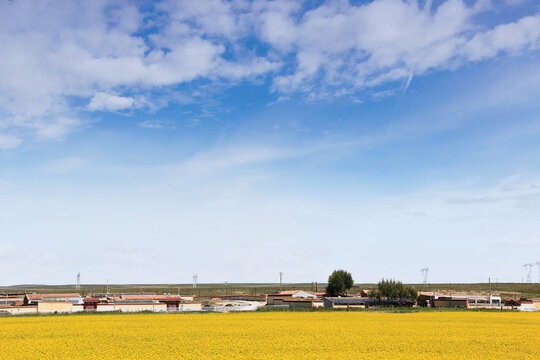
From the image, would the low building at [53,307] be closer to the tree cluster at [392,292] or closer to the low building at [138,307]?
the low building at [138,307]

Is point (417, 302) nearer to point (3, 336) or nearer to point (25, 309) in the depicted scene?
point (25, 309)

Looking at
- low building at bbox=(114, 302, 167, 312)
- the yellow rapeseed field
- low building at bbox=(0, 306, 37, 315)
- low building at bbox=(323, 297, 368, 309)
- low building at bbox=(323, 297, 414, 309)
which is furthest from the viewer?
low building at bbox=(323, 297, 414, 309)

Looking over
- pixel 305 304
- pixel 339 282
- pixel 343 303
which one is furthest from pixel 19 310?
pixel 339 282

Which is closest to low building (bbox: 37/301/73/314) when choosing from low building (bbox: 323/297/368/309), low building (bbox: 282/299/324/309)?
low building (bbox: 282/299/324/309)

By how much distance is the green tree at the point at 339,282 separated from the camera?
144500 millimetres

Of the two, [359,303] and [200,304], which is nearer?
[200,304]

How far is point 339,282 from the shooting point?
14475 centimetres

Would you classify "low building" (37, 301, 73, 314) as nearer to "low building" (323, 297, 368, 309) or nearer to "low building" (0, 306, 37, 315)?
"low building" (0, 306, 37, 315)

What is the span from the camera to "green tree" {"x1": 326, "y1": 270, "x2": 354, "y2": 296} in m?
144

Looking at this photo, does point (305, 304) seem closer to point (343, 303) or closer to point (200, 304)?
point (343, 303)

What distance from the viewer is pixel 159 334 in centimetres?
4369

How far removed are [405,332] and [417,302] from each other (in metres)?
78.4

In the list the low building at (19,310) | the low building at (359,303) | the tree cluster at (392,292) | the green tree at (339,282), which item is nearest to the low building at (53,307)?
the low building at (19,310)

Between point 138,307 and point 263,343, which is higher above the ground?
point 263,343
